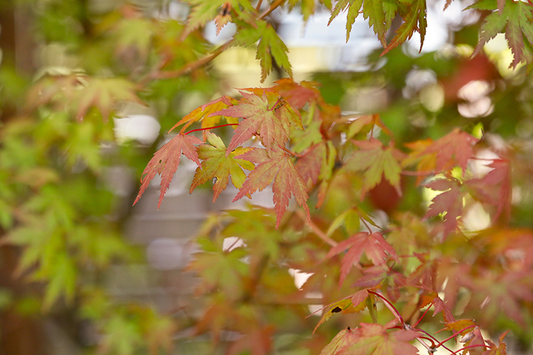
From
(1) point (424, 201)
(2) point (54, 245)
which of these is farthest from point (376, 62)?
(2) point (54, 245)

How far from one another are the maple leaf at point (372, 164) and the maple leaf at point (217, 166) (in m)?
0.27

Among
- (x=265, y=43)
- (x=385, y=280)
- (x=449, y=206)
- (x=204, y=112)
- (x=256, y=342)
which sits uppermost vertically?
(x=265, y=43)

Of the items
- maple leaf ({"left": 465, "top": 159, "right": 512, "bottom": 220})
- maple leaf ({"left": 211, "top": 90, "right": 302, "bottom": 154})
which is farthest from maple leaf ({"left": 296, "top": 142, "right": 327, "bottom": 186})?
maple leaf ({"left": 465, "top": 159, "right": 512, "bottom": 220})

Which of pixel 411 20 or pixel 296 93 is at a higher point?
pixel 411 20

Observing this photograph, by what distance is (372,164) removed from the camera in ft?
2.79

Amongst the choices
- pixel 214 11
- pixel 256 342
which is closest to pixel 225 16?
pixel 214 11

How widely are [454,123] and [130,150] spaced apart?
136 cm

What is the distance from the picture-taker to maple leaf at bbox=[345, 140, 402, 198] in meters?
0.85

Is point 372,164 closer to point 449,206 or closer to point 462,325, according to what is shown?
point 449,206

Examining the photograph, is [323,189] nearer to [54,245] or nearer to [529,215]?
[54,245]

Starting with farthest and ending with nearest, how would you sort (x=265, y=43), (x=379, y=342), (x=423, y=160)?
(x=423, y=160), (x=265, y=43), (x=379, y=342)

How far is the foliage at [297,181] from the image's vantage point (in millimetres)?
661

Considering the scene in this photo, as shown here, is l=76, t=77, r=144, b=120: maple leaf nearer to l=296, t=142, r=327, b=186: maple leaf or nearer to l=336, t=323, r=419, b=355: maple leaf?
l=296, t=142, r=327, b=186: maple leaf

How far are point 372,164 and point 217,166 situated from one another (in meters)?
0.35
